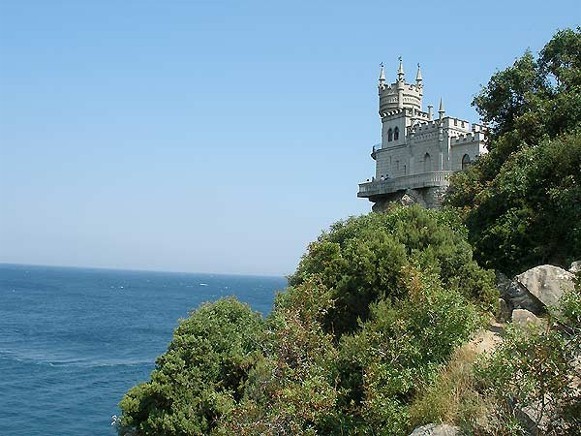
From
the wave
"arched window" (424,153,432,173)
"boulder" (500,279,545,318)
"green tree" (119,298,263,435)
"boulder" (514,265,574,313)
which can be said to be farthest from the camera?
"arched window" (424,153,432,173)

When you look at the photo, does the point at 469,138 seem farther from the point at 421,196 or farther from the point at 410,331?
the point at 410,331

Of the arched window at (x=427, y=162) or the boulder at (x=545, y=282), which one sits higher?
the arched window at (x=427, y=162)

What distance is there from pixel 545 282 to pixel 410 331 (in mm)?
5765

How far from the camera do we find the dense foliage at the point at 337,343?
11938 mm

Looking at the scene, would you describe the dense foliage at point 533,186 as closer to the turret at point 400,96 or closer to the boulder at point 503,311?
the boulder at point 503,311

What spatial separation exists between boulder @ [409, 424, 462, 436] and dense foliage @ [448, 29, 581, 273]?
10.7 meters

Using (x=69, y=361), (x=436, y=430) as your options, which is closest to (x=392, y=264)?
(x=436, y=430)

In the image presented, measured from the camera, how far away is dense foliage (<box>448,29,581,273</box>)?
19531 millimetres

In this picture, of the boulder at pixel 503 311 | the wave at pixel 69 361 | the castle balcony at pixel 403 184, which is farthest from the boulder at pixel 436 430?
the wave at pixel 69 361

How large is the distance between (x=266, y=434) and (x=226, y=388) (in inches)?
286

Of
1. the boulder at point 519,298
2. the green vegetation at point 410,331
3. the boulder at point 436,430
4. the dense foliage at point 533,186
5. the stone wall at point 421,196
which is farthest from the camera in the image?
the stone wall at point 421,196

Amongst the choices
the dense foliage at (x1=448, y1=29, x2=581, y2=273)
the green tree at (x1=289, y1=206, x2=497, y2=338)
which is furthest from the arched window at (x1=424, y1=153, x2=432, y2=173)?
the green tree at (x1=289, y1=206, x2=497, y2=338)

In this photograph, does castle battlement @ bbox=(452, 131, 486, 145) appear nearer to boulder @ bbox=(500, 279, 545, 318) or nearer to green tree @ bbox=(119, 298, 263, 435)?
A: boulder @ bbox=(500, 279, 545, 318)

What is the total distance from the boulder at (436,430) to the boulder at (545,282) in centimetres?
695
